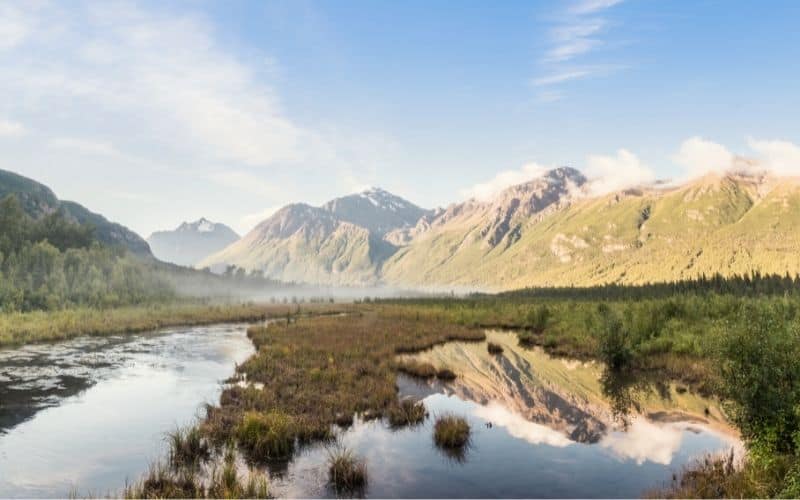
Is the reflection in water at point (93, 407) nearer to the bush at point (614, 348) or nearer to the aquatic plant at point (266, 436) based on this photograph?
the aquatic plant at point (266, 436)

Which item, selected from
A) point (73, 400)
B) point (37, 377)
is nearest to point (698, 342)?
point (73, 400)

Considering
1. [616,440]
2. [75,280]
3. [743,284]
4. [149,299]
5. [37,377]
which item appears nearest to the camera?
[616,440]

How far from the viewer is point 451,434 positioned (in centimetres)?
2355

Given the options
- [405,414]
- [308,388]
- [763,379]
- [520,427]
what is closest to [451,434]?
[405,414]

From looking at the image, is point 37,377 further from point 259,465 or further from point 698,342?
point 698,342

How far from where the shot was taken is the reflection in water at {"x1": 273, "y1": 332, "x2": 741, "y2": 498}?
18.5m

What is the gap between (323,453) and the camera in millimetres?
21281

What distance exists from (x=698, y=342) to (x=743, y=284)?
12934 centimetres

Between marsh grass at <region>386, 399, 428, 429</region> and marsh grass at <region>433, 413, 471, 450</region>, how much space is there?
201 centimetres

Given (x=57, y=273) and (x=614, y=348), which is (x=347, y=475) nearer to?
(x=614, y=348)

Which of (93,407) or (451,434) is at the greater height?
(451,434)

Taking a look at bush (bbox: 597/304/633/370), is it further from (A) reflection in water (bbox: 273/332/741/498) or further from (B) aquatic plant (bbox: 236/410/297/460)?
(B) aquatic plant (bbox: 236/410/297/460)

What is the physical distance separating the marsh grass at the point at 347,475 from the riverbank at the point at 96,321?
56534 mm

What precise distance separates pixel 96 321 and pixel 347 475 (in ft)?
250
